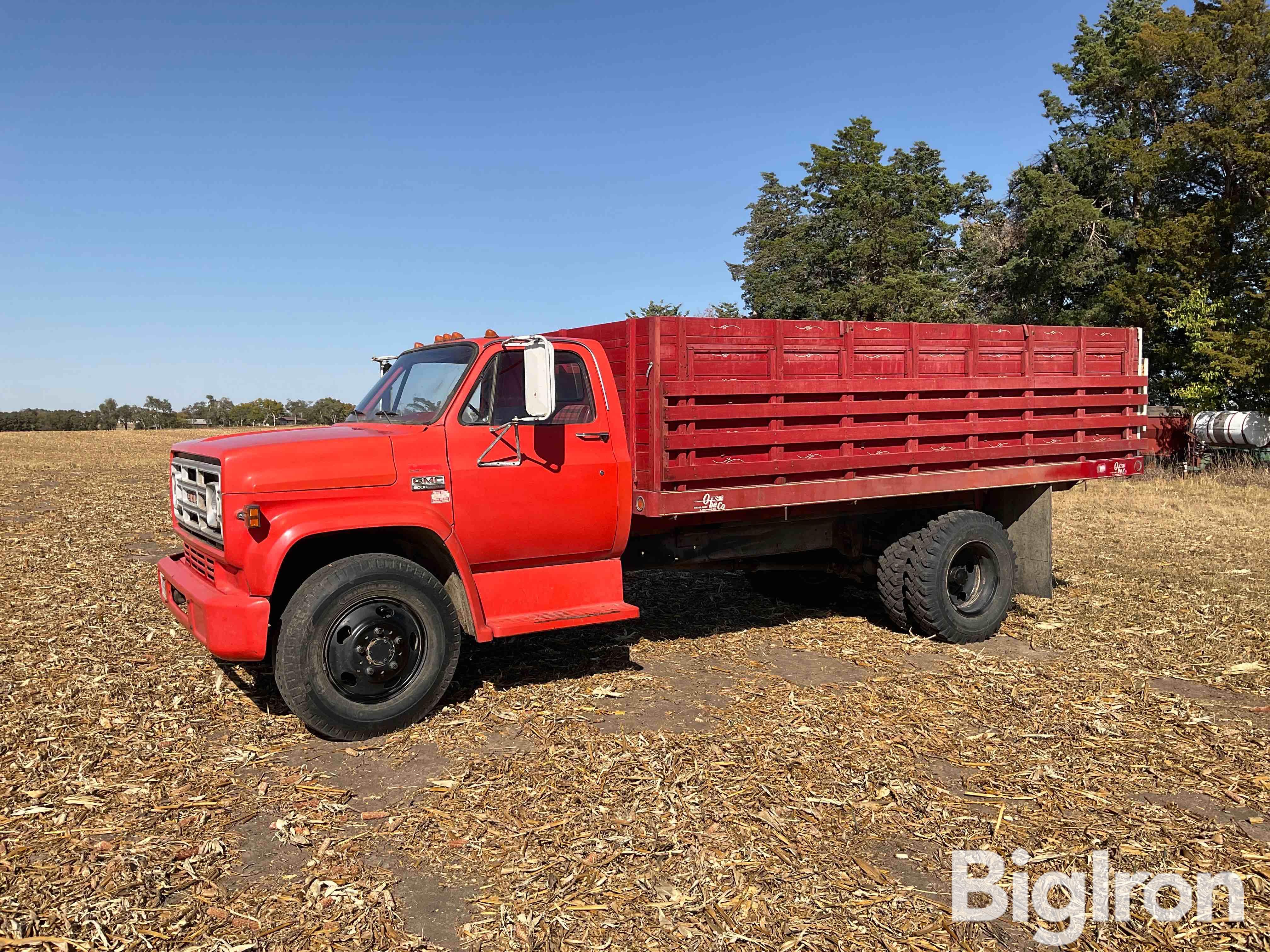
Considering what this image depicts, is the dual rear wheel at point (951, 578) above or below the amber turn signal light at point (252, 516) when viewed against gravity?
below

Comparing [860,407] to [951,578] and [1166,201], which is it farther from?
[1166,201]

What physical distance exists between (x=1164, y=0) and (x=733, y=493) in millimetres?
35242

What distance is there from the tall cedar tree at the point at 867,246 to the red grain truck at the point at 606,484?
2629cm

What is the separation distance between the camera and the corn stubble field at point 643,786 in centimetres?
327

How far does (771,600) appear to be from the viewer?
838 centimetres

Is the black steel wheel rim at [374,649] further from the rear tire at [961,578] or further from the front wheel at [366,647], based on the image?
the rear tire at [961,578]

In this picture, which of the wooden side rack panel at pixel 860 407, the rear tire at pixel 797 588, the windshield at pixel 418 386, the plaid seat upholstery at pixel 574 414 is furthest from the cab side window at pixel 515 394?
the rear tire at pixel 797 588

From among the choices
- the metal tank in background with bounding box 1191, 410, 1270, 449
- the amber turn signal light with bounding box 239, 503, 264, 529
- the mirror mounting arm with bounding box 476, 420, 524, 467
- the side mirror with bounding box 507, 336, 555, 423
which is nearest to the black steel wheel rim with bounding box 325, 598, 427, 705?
the amber turn signal light with bounding box 239, 503, 264, 529

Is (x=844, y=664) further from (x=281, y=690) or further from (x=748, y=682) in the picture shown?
(x=281, y=690)

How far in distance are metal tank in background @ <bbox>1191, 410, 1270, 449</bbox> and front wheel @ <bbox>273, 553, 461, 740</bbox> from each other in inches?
781

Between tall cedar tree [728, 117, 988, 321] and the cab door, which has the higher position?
tall cedar tree [728, 117, 988, 321]

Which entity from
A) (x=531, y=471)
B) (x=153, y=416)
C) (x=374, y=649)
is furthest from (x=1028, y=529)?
(x=153, y=416)

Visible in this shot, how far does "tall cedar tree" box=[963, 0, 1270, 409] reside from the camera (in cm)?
2180

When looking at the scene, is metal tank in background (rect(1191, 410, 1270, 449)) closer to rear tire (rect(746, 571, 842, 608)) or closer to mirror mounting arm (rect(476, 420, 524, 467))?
rear tire (rect(746, 571, 842, 608))
